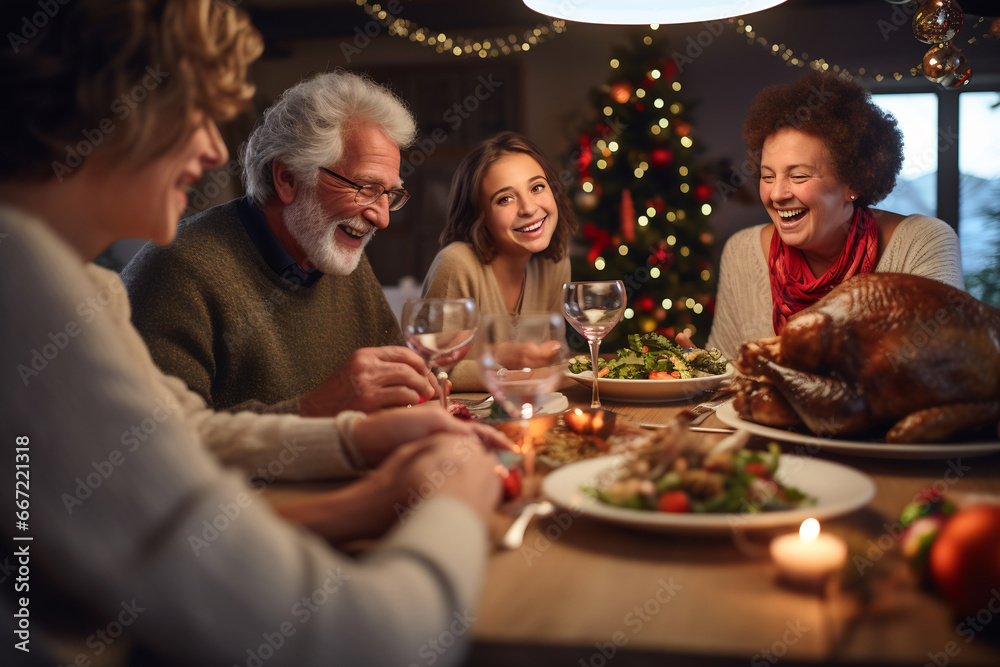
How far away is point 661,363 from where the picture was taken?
1.60 meters

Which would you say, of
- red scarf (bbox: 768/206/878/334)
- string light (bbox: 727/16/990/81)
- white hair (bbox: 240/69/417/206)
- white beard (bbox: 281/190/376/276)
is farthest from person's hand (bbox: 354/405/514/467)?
string light (bbox: 727/16/990/81)

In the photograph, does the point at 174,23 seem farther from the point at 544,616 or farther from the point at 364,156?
the point at 364,156

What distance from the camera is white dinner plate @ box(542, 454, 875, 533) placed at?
27.5 inches

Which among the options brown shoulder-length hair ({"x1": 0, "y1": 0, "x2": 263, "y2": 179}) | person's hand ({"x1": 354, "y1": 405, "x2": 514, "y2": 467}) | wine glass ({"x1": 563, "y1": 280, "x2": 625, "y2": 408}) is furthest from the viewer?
wine glass ({"x1": 563, "y1": 280, "x2": 625, "y2": 408})

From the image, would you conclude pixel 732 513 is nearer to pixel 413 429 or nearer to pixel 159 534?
pixel 413 429

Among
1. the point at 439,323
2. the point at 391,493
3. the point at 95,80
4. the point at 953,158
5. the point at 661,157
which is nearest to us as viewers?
the point at 95,80

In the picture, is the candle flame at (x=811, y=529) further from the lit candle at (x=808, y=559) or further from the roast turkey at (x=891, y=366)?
the roast turkey at (x=891, y=366)

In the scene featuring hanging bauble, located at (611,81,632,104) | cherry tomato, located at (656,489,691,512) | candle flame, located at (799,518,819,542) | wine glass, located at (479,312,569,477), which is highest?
hanging bauble, located at (611,81,632,104)

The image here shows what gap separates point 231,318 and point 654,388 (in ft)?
3.39

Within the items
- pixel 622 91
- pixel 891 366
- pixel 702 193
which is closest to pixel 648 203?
pixel 702 193

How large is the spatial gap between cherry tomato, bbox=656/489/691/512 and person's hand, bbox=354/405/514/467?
0.26 metres

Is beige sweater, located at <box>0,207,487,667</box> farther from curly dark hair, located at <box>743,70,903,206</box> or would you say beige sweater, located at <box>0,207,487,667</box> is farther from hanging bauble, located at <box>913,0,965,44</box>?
curly dark hair, located at <box>743,70,903,206</box>

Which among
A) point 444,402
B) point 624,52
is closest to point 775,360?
point 444,402

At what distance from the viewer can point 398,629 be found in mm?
550
